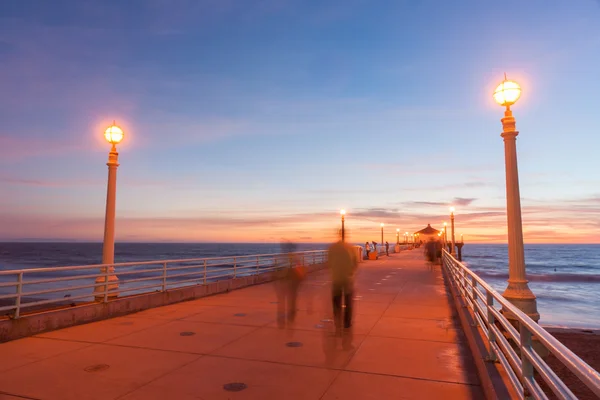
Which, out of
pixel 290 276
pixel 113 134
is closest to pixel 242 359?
pixel 290 276

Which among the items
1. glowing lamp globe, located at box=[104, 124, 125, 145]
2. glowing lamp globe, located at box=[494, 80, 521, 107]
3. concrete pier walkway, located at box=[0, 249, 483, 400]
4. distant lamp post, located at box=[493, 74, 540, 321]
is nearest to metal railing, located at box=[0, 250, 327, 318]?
concrete pier walkway, located at box=[0, 249, 483, 400]

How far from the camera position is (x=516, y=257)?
908 cm

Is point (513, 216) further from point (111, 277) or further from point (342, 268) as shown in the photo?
point (111, 277)

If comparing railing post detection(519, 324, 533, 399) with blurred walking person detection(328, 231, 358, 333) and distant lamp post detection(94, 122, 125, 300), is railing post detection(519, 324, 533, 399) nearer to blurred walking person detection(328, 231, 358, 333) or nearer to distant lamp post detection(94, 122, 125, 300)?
blurred walking person detection(328, 231, 358, 333)

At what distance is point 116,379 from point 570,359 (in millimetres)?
5118

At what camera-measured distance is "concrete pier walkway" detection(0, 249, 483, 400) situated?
481cm

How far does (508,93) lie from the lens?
934cm

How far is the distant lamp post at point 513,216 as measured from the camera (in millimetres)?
8781

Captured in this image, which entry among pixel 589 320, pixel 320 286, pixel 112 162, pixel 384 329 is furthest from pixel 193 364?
pixel 589 320

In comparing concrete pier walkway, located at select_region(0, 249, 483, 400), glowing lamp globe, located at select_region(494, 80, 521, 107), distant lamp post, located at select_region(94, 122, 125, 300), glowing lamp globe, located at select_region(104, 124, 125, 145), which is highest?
glowing lamp globe, located at select_region(494, 80, 521, 107)

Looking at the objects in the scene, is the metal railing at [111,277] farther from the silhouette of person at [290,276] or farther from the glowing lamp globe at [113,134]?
the glowing lamp globe at [113,134]

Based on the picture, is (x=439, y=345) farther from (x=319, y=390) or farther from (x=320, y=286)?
(x=320, y=286)

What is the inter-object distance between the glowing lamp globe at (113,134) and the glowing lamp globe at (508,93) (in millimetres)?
10031

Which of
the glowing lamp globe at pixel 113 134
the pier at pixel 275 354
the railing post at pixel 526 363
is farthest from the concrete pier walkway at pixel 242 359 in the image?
the glowing lamp globe at pixel 113 134
